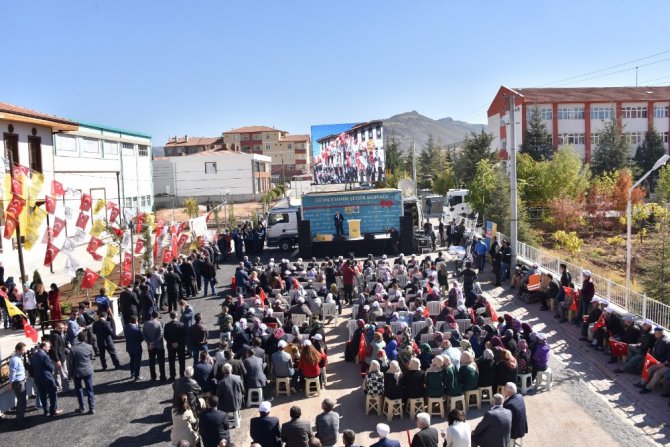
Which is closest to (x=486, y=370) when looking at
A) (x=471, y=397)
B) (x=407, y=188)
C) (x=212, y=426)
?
(x=471, y=397)

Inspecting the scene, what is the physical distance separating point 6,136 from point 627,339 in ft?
78.8

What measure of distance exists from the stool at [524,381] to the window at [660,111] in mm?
59397

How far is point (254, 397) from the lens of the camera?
38.6 feet

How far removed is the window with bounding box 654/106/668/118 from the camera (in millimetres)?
61688

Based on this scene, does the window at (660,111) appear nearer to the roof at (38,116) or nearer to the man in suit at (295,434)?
the roof at (38,116)

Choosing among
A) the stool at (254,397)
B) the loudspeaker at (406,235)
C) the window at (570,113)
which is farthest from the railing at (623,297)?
the window at (570,113)

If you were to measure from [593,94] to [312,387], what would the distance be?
5801cm

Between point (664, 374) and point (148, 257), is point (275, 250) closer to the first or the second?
point (148, 257)

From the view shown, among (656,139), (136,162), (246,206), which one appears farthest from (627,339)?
(246,206)

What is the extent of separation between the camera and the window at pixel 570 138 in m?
60.8

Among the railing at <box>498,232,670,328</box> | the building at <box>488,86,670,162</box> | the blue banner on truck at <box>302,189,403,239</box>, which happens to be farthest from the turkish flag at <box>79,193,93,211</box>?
the building at <box>488,86,670,162</box>

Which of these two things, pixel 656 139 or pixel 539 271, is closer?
pixel 539 271

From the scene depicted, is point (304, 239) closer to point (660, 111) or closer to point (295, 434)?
point (295, 434)

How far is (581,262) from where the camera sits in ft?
91.1
